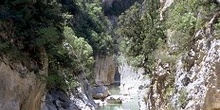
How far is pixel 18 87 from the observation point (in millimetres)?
15695

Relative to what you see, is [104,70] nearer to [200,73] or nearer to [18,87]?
[18,87]

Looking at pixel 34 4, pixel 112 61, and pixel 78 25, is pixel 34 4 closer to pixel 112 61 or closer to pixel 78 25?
pixel 78 25

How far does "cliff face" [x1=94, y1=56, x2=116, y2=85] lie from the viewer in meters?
54.2

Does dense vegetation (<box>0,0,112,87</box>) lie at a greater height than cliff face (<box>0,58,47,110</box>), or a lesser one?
greater

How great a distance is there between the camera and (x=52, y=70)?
62.4ft

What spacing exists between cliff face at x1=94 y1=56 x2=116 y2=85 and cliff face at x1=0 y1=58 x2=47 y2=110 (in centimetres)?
3620

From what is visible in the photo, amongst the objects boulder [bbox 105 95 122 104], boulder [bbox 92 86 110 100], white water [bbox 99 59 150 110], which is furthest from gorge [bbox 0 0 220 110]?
boulder [bbox 92 86 110 100]

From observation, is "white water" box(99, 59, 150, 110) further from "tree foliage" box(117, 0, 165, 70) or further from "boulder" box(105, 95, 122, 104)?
"tree foliage" box(117, 0, 165, 70)

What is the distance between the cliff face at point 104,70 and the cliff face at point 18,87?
3620cm

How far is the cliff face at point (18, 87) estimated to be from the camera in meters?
14.9

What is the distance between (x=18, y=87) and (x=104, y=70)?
41.4m

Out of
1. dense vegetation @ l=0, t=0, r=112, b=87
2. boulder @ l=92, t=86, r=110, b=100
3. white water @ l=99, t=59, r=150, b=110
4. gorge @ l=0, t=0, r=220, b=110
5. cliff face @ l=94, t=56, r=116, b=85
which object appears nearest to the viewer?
gorge @ l=0, t=0, r=220, b=110

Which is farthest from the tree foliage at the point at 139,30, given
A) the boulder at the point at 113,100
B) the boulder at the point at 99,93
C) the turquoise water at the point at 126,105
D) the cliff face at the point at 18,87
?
the boulder at the point at 99,93

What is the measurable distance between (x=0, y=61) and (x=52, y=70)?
439cm
